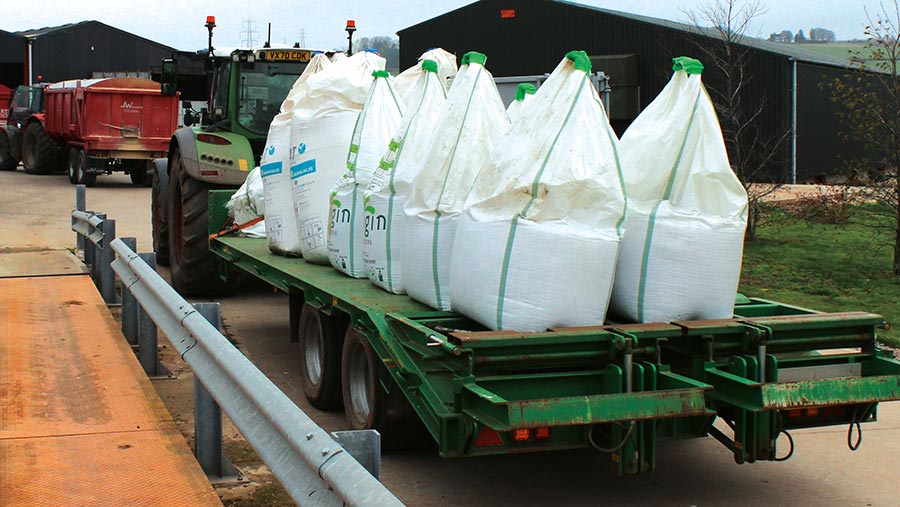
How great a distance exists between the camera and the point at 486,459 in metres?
5.91

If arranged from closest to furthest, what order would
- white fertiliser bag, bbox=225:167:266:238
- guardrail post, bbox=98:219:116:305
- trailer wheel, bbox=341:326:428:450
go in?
1. trailer wheel, bbox=341:326:428:450
2. guardrail post, bbox=98:219:116:305
3. white fertiliser bag, bbox=225:167:266:238

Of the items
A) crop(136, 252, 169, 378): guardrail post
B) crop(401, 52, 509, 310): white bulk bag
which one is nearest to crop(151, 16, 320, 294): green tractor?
crop(136, 252, 169, 378): guardrail post

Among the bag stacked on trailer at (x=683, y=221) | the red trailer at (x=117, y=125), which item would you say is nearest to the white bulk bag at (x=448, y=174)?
the bag stacked on trailer at (x=683, y=221)

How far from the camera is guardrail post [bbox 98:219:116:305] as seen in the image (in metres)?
7.90

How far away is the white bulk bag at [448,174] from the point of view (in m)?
5.68

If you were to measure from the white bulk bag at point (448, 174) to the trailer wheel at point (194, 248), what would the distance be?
4.98m

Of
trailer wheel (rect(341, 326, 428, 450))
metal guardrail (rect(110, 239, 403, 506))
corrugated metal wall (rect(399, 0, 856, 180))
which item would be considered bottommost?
trailer wheel (rect(341, 326, 428, 450))

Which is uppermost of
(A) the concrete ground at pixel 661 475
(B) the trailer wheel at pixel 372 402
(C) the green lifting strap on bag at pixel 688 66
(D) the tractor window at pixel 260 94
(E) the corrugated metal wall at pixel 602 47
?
(E) the corrugated metal wall at pixel 602 47

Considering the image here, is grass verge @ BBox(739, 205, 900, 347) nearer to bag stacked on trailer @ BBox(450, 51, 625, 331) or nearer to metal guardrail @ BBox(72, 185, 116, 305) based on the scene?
bag stacked on trailer @ BBox(450, 51, 625, 331)

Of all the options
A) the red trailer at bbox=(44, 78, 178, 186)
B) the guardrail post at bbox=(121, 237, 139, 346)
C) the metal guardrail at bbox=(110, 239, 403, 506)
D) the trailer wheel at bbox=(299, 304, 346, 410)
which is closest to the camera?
the metal guardrail at bbox=(110, 239, 403, 506)

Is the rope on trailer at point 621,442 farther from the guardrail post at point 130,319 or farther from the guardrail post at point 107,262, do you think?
the guardrail post at point 107,262

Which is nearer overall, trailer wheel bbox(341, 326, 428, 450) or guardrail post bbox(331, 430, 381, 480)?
guardrail post bbox(331, 430, 381, 480)

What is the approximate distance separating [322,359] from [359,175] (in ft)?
3.84

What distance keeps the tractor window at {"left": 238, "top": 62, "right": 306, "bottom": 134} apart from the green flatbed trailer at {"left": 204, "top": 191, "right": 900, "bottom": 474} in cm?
625
